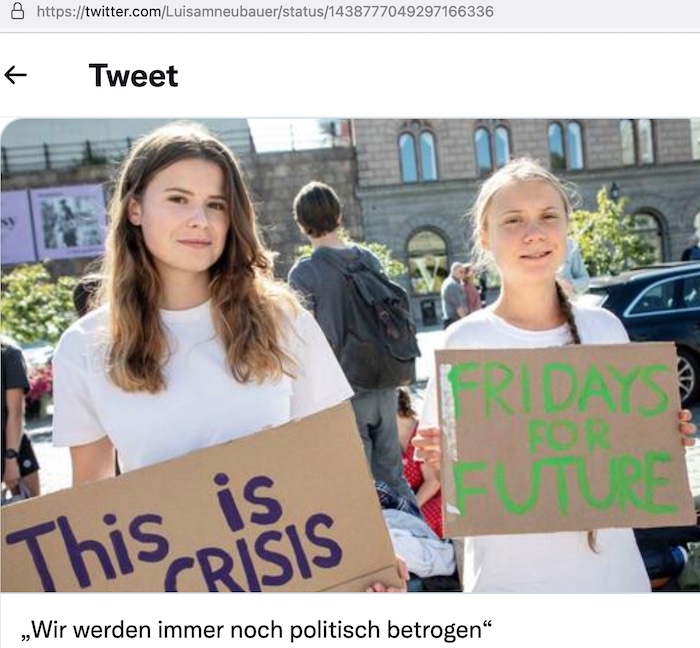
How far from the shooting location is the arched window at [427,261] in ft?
60.8

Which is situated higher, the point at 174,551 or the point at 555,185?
the point at 555,185

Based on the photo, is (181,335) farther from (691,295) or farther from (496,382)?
(691,295)

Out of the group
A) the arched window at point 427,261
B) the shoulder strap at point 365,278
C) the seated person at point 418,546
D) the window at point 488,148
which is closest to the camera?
the seated person at point 418,546

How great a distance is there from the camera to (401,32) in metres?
1.73

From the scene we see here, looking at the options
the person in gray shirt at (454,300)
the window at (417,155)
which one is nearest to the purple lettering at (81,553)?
the person in gray shirt at (454,300)

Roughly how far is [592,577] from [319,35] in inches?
47.0

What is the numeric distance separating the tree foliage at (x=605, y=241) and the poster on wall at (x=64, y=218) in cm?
1003

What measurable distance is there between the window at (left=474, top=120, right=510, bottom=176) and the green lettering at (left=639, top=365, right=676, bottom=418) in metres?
16.9

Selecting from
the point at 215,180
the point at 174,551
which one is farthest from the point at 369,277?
the point at 174,551

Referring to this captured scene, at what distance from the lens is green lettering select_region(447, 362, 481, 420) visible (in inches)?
55.4

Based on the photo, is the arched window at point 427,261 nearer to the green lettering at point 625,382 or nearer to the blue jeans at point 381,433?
the blue jeans at point 381,433

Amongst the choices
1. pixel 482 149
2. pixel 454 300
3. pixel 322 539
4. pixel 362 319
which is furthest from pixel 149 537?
pixel 482 149
